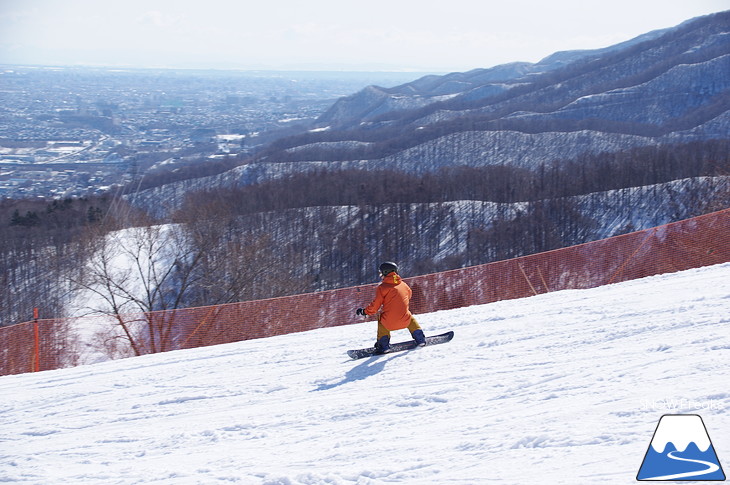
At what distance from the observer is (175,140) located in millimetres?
165250

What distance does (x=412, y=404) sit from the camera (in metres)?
7.42

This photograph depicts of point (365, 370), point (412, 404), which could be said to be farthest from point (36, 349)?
point (412, 404)

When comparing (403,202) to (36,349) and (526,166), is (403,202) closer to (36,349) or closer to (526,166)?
(526,166)

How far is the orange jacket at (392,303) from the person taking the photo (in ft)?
29.8

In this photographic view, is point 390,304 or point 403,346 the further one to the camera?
point 403,346

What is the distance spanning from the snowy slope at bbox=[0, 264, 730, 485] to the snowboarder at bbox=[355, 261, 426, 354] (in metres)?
0.49

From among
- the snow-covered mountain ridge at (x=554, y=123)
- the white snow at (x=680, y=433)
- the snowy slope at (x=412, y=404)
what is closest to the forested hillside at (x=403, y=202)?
the snow-covered mountain ridge at (x=554, y=123)

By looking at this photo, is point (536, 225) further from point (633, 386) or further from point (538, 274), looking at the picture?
point (633, 386)

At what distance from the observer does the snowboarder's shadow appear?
8.68 metres

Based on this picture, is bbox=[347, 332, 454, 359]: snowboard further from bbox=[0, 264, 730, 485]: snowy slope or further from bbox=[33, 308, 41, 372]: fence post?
bbox=[33, 308, 41, 372]: fence post

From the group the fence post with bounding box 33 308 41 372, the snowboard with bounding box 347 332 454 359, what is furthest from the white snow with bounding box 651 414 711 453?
the fence post with bounding box 33 308 41 372

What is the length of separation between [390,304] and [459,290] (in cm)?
702

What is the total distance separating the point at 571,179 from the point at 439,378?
269 ft

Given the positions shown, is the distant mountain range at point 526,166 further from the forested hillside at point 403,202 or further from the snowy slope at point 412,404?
the snowy slope at point 412,404
